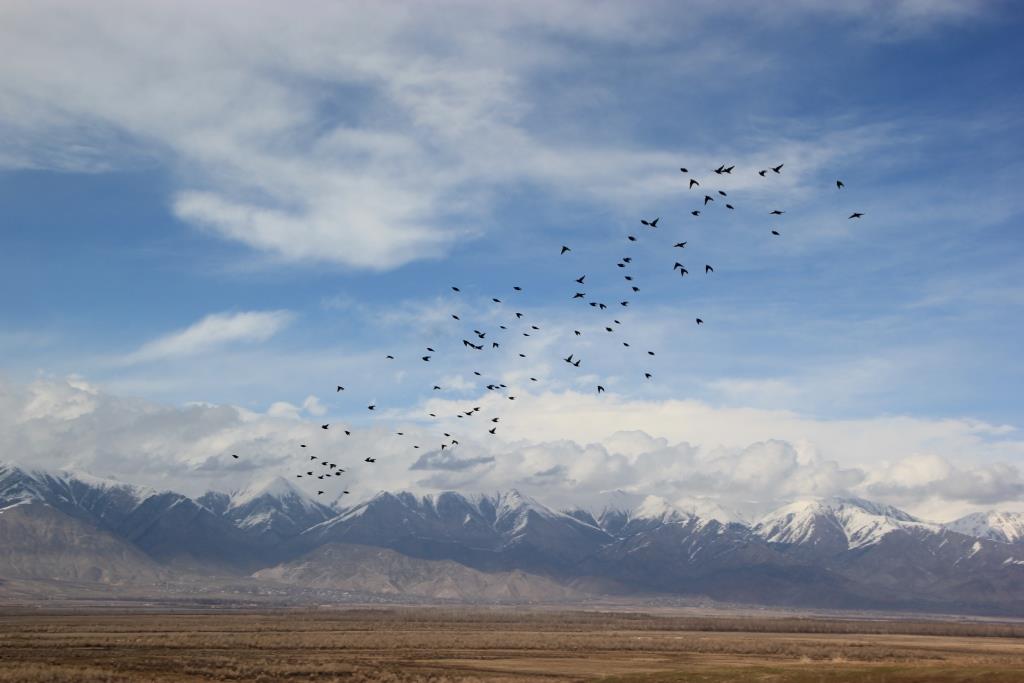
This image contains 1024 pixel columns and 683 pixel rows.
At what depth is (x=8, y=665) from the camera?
95500 mm

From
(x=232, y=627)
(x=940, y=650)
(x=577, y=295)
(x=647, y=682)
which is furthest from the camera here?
(x=232, y=627)

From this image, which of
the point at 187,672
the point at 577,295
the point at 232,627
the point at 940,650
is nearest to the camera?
the point at 577,295

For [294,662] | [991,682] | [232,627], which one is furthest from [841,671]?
[232,627]

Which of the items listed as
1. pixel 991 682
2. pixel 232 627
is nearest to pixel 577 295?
→ pixel 991 682

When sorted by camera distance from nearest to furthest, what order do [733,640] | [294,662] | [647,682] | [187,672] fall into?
[647,682]
[187,672]
[294,662]
[733,640]

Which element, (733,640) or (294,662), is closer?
Answer: (294,662)

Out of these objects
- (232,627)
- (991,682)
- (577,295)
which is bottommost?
(232,627)

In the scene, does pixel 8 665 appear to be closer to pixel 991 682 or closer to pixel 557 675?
pixel 557 675

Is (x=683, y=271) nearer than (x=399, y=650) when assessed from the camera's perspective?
Yes

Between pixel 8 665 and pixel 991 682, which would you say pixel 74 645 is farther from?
pixel 991 682

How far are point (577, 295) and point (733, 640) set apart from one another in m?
115

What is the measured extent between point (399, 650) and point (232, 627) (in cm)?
6891

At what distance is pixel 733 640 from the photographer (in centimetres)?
17250

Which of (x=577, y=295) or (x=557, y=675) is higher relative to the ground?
(x=577, y=295)
